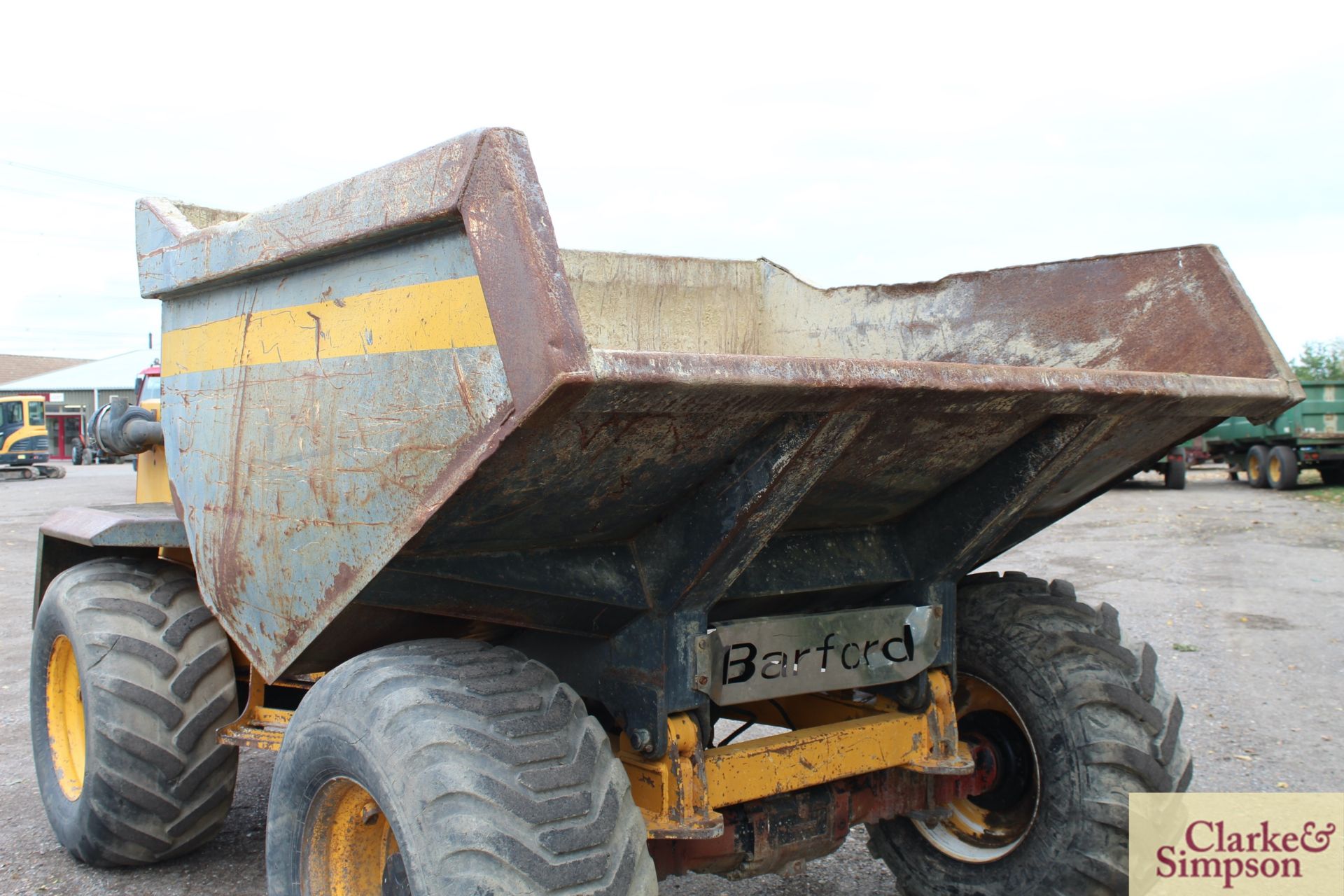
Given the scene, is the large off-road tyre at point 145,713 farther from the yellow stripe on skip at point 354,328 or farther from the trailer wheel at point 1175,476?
the trailer wheel at point 1175,476

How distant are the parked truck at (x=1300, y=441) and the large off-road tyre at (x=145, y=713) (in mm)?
17048

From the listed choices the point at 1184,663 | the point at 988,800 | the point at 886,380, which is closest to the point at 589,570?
the point at 886,380

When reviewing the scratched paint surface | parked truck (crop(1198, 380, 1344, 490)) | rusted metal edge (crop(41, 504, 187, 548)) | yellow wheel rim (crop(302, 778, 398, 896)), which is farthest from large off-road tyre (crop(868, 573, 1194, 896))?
parked truck (crop(1198, 380, 1344, 490))

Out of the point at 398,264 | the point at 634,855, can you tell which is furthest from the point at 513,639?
the point at 398,264

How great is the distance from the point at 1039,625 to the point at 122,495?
20936 millimetres

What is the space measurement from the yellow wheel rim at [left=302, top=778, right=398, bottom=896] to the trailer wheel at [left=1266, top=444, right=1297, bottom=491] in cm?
1915

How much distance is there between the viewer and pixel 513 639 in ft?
9.73

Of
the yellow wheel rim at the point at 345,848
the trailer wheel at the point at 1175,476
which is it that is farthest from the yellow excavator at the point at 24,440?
the yellow wheel rim at the point at 345,848

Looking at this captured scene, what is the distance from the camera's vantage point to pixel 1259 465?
19.3 meters

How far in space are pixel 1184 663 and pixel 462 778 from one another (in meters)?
5.93

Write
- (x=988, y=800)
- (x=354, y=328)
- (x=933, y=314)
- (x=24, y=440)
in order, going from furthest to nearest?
(x=24, y=440) < (x=933, y=314) < (x=988, y=800) < (x=354, y=328)

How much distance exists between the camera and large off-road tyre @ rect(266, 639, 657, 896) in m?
2.13

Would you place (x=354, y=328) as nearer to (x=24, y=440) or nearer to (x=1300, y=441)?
(x=1300, y=441)

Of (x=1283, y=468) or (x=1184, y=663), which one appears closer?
(x=1184, y=663)
